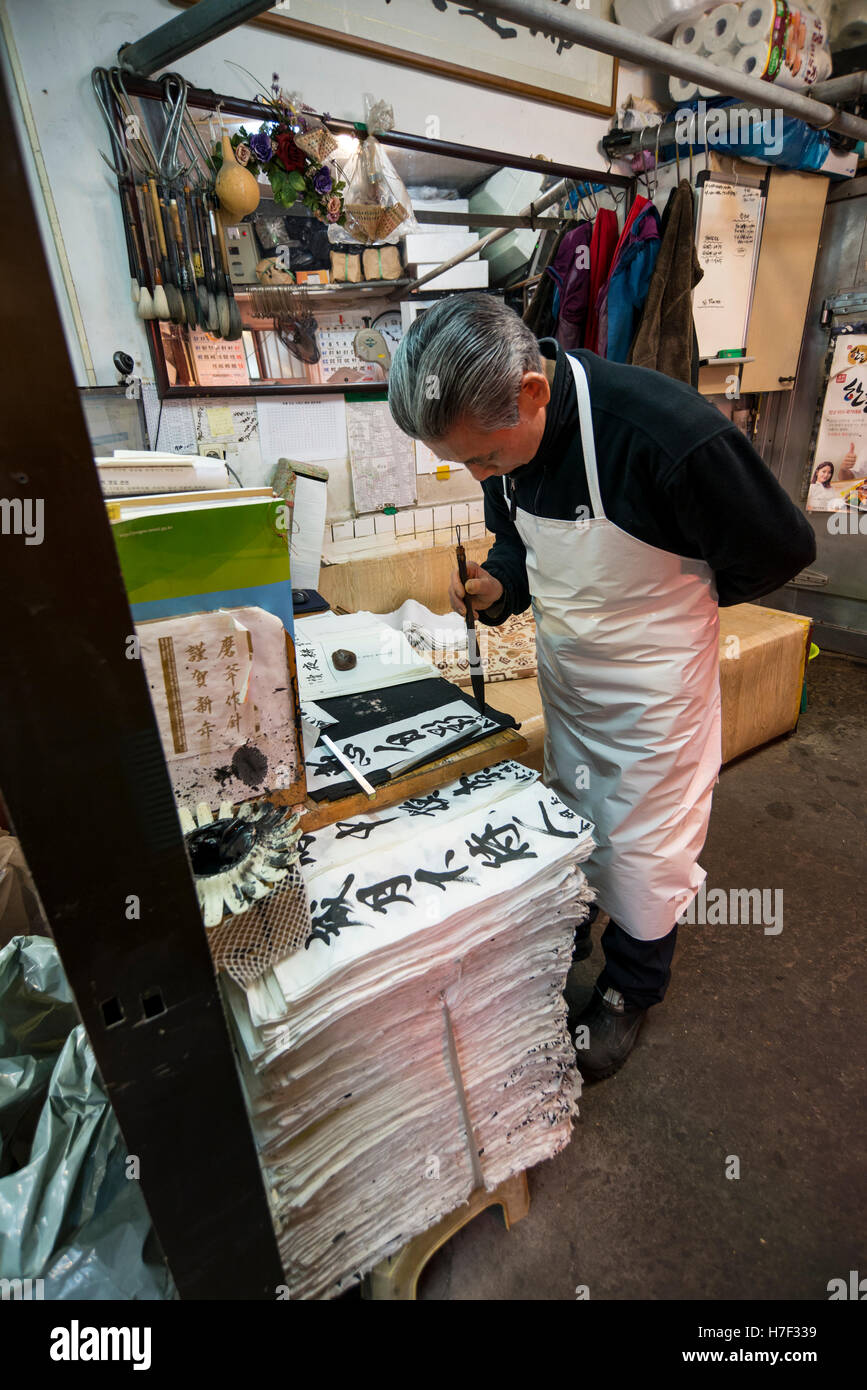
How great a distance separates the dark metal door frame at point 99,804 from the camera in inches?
19.1

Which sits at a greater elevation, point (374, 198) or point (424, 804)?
point (374, 198)

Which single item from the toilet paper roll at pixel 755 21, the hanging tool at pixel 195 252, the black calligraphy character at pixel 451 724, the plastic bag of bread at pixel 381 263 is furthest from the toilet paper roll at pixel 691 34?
the black calligraphy character at pixel 451 724

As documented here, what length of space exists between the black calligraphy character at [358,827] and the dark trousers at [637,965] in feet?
2.72

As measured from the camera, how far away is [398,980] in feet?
3.14

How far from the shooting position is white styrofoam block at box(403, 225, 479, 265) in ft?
8.65

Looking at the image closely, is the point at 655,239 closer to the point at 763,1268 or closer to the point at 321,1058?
the point at 321,1058

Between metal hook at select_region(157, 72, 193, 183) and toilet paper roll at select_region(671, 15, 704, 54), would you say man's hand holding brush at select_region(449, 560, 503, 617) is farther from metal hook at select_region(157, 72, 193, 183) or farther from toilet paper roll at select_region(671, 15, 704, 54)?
toilet paper roll at select_region(671, 15, 704, 54)

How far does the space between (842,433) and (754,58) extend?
6.49ft

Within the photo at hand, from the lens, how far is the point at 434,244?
2674 millimetres

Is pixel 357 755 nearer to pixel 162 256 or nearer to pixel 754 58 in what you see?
pixel 162 256

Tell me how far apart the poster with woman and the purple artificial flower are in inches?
134

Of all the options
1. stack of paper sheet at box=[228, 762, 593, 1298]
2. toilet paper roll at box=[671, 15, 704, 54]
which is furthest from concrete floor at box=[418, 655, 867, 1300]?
toilet paper roll at box=[671, 15, 704, 54]

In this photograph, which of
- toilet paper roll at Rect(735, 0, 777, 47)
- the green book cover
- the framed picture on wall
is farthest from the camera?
toilet paper roll at Rect(735, 0, 777, 47)

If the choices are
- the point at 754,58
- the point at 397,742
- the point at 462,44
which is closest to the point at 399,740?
the point at 397,742
